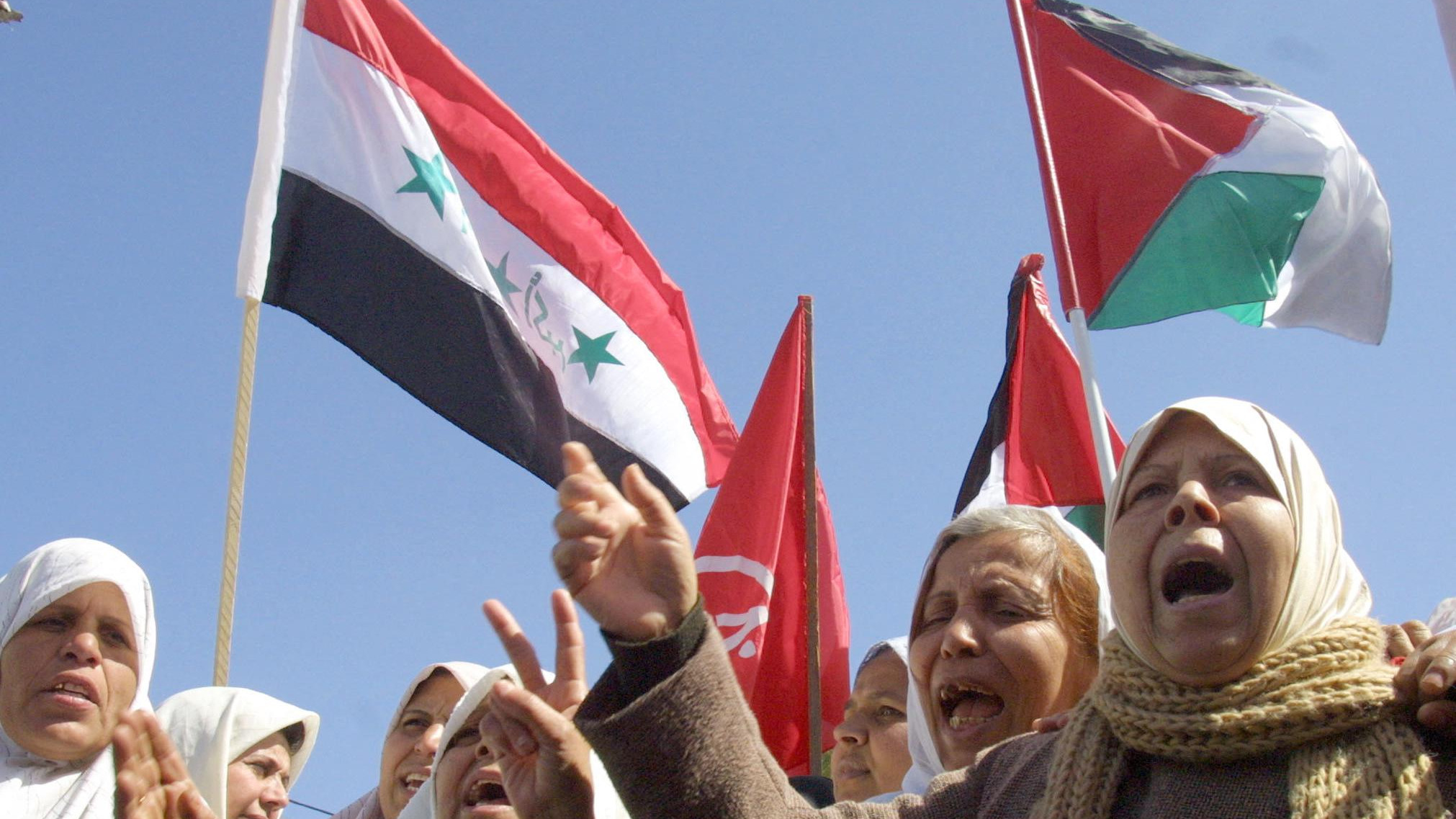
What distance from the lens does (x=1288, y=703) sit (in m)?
2.18

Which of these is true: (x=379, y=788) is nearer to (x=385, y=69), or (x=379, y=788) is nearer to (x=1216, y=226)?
(x=385, y=69)

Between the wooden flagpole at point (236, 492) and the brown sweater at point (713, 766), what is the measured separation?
10.1 feet

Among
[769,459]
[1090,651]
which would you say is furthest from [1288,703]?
[769,459]

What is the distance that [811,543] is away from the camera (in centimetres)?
661

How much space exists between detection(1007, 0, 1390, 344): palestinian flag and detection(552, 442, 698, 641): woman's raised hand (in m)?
4.22

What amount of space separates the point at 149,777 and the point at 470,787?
3.25 ft

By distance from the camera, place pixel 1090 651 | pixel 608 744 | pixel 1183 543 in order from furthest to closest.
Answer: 1. pixel 1090 651
2. pixel 1183 543
3. pixel 608 744

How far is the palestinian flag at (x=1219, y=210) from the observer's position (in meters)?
6.47

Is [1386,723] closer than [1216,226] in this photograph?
Yes

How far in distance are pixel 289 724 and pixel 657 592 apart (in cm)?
276

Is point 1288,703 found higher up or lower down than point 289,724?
higher up

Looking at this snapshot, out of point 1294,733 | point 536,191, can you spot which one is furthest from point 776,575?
point 1294,733

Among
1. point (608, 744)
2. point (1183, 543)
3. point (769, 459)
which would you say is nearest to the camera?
point (608, 744)

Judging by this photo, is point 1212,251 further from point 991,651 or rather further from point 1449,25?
point 991,651
